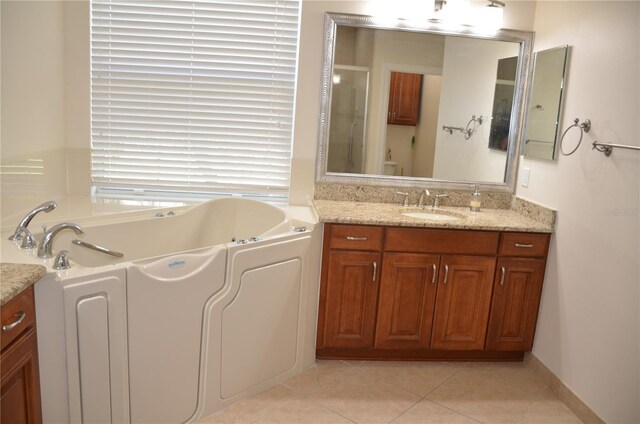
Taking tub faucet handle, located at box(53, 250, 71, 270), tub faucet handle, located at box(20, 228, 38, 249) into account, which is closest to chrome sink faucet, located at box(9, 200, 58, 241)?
tub faucet handle, located at box(20, 228, 38, 249)

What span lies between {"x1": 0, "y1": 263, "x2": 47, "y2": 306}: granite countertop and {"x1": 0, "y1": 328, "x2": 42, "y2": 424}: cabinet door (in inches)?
6.3

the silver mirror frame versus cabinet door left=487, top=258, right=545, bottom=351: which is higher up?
the silver mirror frame

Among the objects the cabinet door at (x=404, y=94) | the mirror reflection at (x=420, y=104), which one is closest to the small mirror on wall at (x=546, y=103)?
the mirror reflection at (x=420, y=104)

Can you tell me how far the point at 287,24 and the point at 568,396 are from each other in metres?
2.55

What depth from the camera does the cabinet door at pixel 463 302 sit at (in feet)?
8.97

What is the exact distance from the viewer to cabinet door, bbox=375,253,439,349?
106 inches

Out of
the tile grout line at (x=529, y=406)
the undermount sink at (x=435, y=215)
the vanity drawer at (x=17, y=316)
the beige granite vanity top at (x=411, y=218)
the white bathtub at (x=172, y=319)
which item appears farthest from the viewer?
the undermount sink at (x=435, y=215)

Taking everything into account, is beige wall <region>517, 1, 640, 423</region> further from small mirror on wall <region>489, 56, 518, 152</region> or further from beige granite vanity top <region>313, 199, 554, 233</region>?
small mirror on wall <region>489, 56, 518, 152</region>

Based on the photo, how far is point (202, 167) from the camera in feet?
10.5

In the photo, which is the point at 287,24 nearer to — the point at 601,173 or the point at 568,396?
the point at 601,173

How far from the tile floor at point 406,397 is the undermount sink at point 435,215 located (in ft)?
2.73

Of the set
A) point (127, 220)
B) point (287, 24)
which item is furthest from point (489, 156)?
point (127, 220)

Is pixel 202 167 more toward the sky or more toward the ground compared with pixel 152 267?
more toward the sky

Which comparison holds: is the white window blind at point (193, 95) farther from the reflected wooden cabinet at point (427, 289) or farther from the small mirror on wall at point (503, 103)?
the small mirror on wall at point (503, 103)
